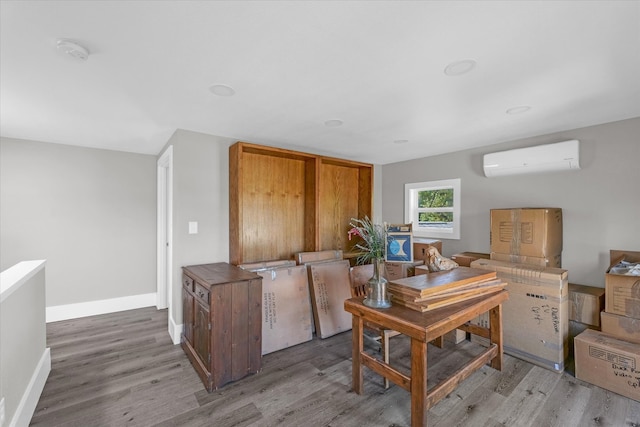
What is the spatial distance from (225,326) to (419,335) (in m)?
1.54

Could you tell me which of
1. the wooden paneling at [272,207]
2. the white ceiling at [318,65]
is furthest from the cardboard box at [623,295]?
the wooden paneling at [272,207]

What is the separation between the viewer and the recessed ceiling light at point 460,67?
171 centimetres

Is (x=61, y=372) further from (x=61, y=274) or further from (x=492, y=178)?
(x=492, y=178)

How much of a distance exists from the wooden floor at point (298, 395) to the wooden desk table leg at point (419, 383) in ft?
0.85

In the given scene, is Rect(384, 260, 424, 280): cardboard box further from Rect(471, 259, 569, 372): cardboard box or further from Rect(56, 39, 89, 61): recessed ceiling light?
Rect(56, 39, 89, 61): recessed ceiling light

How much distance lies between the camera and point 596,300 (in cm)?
257

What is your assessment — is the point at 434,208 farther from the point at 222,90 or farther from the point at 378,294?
the point at 222,90

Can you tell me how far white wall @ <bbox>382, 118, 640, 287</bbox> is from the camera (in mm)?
2709

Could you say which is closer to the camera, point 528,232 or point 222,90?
point 222,90

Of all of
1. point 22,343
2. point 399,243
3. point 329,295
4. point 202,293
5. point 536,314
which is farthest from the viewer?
point 329,295

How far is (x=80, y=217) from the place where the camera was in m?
3.78

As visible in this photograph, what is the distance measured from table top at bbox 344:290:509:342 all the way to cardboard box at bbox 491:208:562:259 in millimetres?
1171

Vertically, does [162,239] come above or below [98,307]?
above

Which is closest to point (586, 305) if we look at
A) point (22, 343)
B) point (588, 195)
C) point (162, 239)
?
point (588, 195)
